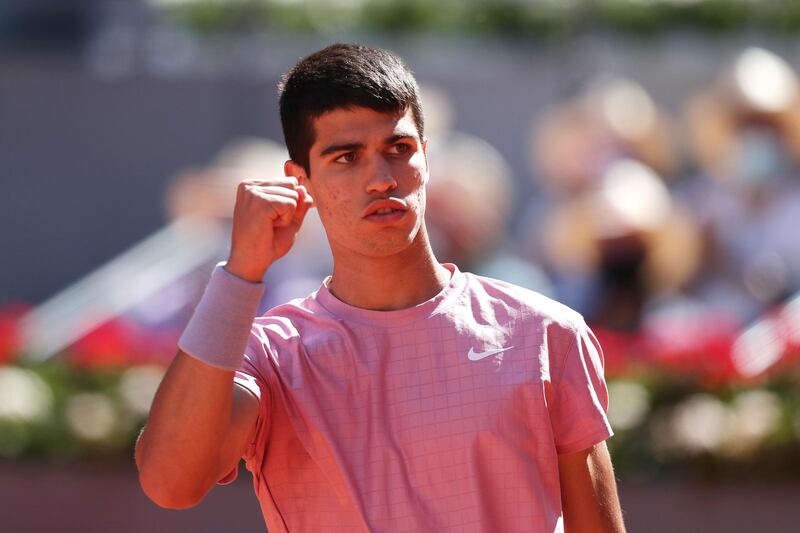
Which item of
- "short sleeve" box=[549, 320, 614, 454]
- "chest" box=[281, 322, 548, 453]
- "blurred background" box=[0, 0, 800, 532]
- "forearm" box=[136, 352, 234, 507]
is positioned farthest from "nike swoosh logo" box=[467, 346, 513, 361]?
"blurred background" box=[0, 0, 800, 532]

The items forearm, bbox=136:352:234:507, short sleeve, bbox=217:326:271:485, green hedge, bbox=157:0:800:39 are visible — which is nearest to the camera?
forearm, bbox=136:352:234:507

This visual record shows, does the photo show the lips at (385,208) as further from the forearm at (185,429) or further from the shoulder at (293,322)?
the forearm at (185,429)

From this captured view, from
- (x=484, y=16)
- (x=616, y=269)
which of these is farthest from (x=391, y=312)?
(x=484, y=16)

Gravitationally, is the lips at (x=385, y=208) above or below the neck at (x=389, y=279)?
above

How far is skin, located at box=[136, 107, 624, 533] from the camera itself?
2.29m

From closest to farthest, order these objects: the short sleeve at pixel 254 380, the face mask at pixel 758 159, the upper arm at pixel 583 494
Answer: the short sleeve at pixel 254 380 → the upper arm at pixel 583 494 → the face mask at pixel 758 159

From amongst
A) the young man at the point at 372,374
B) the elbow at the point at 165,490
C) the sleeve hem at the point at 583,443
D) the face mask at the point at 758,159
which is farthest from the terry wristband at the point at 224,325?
the face mask at the point at 758,159

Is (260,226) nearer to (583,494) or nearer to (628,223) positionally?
(583,494)

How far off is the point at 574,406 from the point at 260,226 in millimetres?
645

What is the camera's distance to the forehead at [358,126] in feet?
8.09

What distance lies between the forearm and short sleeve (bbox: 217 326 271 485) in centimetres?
9

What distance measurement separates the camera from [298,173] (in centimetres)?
259

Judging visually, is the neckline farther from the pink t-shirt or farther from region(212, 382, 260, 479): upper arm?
region(212, 382, 260, 479): upper arm

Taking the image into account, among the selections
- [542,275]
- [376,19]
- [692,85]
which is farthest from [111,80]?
[542,275]
